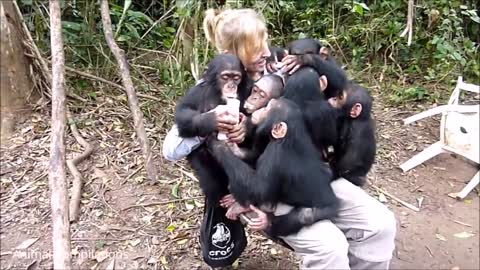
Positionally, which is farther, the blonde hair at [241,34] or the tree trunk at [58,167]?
the tree trunk at [58,167]

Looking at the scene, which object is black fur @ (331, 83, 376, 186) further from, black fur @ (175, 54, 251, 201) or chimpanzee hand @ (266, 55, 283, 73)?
black fur @ (175, 54, 251, 201)

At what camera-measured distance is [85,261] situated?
3.12 m

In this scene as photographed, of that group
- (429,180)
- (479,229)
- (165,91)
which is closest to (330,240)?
(479,229)

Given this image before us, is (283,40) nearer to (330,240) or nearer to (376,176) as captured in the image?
(376,176)

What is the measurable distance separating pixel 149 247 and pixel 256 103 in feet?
3.99

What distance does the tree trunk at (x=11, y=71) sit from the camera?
12.8 ft

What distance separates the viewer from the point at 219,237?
9.00ft

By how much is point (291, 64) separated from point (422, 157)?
1836 millimetres

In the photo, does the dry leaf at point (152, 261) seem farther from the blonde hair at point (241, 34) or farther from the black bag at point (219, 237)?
the blonde hair at point (241, 34)

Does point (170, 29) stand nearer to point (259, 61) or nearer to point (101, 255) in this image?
point (101, 255)

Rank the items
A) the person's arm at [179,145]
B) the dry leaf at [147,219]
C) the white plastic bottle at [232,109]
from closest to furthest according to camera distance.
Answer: the white plastic bottle at [232,109]
the person's arm at [179,145]
the dry leaf at [147,219]

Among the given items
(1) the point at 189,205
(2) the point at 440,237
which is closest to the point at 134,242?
(1) the point at 189,205

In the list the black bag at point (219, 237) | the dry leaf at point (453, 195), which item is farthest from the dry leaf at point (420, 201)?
the black bag at point (219, 237)

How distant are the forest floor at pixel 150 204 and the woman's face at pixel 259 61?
3.66 ft
